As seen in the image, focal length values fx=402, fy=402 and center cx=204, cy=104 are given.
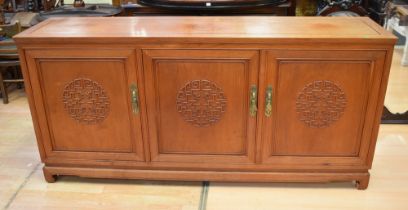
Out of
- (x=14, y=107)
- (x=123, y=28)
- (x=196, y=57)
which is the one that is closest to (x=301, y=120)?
(x=196, y=57)

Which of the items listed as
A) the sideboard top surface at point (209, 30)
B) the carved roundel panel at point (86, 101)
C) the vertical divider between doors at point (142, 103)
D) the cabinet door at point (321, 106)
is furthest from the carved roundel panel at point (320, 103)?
the carved roundel panel at point (86, 101)

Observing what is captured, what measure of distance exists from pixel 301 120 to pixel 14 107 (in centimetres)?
218

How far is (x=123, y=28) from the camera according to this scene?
1860mm

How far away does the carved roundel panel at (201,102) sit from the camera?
1801mm

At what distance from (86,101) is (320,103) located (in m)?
1.08

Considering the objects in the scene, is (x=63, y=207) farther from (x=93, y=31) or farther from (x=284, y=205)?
(x=284, y=205)

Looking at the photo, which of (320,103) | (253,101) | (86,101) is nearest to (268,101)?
(253,101)

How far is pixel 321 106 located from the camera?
5.94 ft

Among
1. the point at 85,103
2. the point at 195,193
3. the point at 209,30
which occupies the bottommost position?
the point at 195,193

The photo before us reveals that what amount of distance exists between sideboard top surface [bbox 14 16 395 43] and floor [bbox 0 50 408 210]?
766 millimetres

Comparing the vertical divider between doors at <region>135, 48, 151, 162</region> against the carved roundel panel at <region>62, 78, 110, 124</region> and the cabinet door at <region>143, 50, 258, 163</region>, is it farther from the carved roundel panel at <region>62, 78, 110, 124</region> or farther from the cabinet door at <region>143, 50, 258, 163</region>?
the carved roundel panel at <region>62, 78, 110, 124</region>

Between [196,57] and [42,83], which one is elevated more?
[196,57]

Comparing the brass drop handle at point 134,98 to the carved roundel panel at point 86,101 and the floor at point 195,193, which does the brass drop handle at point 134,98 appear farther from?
the floor at point 195,193

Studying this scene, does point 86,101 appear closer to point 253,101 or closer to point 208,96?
point 208,96
